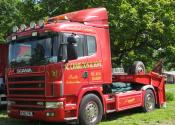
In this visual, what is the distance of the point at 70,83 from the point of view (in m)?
11.8

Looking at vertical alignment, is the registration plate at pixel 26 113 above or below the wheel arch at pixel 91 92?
below

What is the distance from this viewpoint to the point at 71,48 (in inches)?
458

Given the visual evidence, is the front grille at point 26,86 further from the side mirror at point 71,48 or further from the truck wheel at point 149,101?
the truck wheel at point 149,101

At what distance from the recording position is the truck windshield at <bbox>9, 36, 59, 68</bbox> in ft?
38.4

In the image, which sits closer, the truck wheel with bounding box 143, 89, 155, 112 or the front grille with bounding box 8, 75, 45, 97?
the front grille with bounding box 8, 75, 45, 97

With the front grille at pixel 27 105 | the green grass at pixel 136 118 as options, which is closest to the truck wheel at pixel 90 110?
the green grass at pixel 136 118

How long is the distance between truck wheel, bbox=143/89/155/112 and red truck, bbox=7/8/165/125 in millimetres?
1949

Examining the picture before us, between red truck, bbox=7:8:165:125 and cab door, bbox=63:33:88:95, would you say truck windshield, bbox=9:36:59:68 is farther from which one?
cab door, bbox=63:33:88:95

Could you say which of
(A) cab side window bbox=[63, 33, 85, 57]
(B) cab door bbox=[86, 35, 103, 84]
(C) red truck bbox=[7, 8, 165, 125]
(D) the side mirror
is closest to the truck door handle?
(C) red truck bbox=[7, 8, 165, 125]

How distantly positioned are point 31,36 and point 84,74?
1.83m

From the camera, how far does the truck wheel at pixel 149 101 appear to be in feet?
51.2

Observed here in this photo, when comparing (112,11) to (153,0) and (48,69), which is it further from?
(48,69)

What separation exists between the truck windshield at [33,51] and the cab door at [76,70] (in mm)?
408

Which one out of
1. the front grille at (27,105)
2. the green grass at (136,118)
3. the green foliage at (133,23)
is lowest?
the green grass at (136,118)
